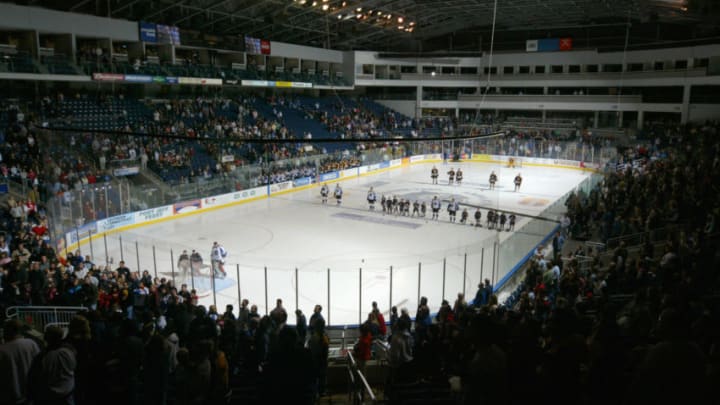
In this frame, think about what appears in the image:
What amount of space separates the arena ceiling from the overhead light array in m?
0.07

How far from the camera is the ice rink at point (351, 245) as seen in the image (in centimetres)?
1292

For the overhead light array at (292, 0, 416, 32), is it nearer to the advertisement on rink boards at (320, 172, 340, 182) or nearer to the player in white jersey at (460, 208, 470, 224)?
the advertisement on rink boards at (320, 172, 340, 182)

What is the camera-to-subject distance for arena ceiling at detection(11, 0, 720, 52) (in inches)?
1217

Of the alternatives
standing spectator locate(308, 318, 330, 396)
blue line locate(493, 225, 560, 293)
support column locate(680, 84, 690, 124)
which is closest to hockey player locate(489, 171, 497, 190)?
blue line locate(493, 225, 560, 293)

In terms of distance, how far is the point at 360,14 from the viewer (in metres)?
39.8

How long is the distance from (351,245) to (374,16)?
91.7ft

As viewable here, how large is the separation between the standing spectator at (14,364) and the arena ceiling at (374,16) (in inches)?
1050

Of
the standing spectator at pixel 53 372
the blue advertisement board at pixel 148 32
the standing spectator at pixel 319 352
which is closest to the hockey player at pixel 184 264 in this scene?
the standing spectator at pixel 319 352

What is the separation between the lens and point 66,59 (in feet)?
87.3

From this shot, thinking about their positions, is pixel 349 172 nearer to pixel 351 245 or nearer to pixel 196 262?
pixel 351 245

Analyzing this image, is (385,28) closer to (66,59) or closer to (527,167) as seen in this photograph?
(527,167)

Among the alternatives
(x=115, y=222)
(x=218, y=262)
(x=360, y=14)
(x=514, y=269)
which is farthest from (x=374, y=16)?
(x=218, y=262)

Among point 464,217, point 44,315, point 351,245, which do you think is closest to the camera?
point 44,315

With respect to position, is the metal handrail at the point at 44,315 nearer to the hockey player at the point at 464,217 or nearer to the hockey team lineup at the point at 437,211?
the hockey team lineup at the point at 437,211
